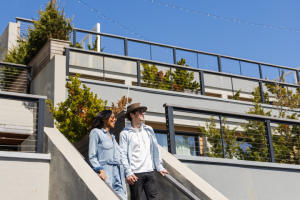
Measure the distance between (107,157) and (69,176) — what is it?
2.50 ft

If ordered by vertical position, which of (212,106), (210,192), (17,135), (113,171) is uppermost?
(212,106)

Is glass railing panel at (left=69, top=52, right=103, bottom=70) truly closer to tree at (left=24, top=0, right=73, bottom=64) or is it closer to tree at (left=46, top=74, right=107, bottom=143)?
tree at (left=24, top=0, right=73, bottom=64)

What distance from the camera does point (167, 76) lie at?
14602 mm

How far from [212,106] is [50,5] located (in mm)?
6756

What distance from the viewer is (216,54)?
17875 mm

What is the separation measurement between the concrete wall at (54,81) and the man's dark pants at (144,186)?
5989mm

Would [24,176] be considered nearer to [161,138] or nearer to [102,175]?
[102,175]

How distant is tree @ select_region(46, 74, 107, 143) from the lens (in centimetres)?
818

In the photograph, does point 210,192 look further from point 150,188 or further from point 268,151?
point 268,151

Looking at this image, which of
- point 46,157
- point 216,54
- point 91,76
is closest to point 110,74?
point 91,76

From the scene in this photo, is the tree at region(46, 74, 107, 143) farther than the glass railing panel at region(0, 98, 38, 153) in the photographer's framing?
No

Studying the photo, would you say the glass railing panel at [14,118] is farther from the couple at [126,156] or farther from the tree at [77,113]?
the couple at [126,156]

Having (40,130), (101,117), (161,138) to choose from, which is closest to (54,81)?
(161,138)

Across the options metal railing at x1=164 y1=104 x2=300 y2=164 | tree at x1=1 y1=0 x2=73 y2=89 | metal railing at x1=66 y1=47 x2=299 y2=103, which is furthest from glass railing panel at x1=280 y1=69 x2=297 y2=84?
tree at x1=1 y1=0 x2=73 y2=89
